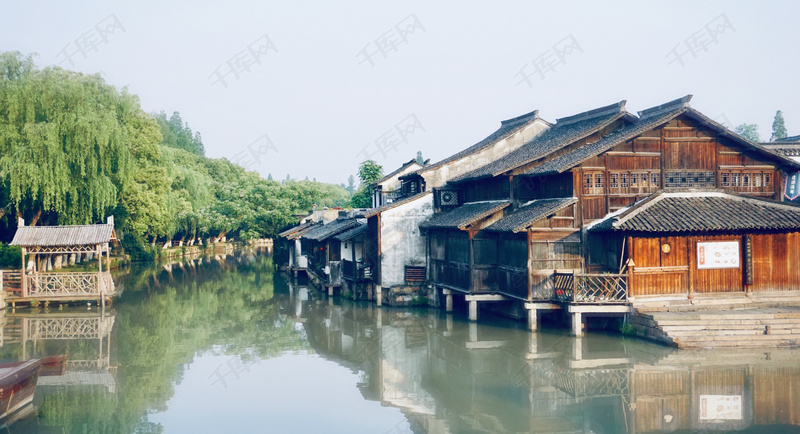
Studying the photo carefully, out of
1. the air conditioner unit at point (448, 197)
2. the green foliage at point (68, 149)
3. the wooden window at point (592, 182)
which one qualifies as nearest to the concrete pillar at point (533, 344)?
the wooden window at point (592, 182)

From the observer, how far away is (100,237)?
28.2 m

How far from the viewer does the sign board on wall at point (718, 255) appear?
19906 mm

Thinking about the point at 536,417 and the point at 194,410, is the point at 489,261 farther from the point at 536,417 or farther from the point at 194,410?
the point at 194,410

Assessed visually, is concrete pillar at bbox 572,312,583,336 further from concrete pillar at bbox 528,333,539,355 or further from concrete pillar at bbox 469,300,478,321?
concrete pillar at bbox 469,300,478,321

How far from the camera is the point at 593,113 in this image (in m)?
26.5

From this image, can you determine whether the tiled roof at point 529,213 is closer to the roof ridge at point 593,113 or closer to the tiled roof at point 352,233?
the roof ridge at point 593,113

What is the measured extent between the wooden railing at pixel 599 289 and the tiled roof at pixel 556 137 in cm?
519

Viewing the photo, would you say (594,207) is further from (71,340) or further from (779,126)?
(779,126)

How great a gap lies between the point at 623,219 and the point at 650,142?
135 inches

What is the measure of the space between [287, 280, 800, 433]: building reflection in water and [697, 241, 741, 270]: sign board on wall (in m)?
3.14

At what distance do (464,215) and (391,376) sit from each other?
29.8 feet

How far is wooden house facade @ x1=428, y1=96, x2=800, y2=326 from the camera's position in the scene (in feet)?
64.8

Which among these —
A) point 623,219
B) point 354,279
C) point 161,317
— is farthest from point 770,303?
point 161,317

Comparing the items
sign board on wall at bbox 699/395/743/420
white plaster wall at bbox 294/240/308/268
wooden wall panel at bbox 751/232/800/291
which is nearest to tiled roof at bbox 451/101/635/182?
wooden wall panel at bbox 751/232/800/291
